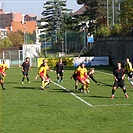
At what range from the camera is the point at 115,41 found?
5634 cm

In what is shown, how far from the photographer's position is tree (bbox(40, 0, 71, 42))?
90.5m

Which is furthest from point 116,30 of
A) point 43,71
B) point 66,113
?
point 66,113

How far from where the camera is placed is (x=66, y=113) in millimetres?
15398

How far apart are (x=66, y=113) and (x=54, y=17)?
264 feet

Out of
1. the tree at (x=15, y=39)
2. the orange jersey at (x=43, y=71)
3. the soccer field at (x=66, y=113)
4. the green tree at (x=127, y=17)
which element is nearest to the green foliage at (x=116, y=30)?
the green tree at (x=127, y=17)

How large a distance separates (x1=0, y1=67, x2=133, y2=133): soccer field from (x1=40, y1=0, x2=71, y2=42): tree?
6964 centimetres

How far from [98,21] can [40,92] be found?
5518 centimetres

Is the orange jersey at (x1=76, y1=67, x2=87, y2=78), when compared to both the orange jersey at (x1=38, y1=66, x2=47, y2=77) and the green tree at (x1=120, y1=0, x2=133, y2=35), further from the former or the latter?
the green tree at (x1=120, y1=0, x2=133, y2=35)

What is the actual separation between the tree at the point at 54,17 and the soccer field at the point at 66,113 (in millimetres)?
69638

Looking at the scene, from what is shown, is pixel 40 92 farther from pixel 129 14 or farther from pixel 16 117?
pixel 129 14

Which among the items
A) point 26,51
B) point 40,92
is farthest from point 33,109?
point 26,51

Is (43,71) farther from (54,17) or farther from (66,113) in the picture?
(54,17)

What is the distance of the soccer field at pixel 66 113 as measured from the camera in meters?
12.7

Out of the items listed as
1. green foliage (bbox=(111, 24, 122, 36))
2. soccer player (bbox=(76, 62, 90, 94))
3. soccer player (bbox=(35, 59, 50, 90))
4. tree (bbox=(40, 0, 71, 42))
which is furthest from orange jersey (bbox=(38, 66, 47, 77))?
tree (bbox=(40, 0, 71, 42))
